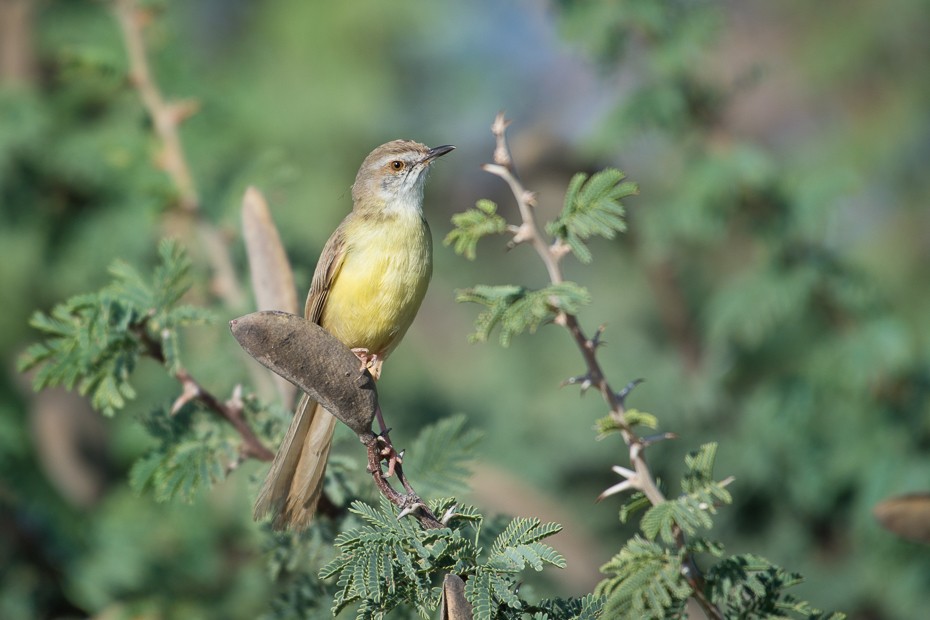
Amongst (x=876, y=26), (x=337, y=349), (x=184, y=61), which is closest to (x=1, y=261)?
(x=184, y=61)

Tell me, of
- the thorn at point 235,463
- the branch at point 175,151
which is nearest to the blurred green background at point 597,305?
the branch at point 175,151

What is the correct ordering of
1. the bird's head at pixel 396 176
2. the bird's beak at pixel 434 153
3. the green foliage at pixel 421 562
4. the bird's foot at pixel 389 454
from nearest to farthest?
the green foliage at pixel 421 562, the bird's foot at pixel 389 454, the bird's head at pixel 396 176, the bird's beak at pixel 434 153

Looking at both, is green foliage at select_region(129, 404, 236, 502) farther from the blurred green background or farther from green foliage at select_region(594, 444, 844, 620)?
green foliage at select_region(594, 444, 844, 620)

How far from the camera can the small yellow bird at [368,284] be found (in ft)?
8.24

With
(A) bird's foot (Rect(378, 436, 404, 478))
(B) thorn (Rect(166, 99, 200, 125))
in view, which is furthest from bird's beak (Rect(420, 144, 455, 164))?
(A) bird's foot (Rect(378, 436, 404, 478))

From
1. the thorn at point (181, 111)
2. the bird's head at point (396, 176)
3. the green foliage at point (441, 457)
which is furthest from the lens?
the thorn at point (181, 111)

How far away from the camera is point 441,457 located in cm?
274

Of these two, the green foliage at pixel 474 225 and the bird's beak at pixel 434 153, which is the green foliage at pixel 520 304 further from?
the bird's beak at pixel 434 153

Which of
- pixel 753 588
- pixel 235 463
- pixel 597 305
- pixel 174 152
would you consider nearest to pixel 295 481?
pixel 235 463

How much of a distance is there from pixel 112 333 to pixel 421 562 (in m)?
1.26

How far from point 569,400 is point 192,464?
11.1 feet

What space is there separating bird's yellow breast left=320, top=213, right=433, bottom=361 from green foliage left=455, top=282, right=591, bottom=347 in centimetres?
102

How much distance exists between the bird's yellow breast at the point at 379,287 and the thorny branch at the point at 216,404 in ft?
2.29

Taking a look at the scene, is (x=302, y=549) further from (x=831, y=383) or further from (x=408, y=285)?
(x=831, y=383)
